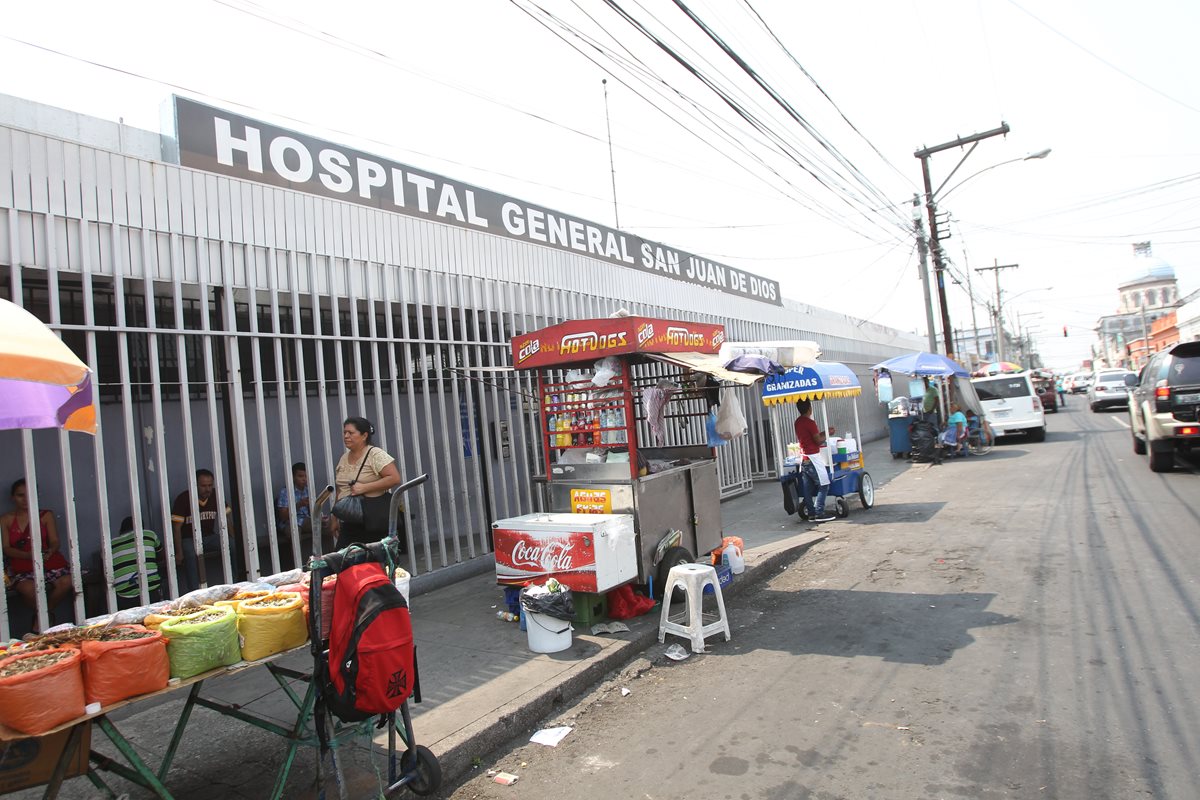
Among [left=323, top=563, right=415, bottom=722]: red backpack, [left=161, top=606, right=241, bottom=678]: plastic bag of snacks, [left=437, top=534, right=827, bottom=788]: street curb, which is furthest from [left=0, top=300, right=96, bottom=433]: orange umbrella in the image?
[left=437, top=534, right=827, bottom=788]: street curb

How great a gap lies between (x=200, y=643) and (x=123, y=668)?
0.29 metres

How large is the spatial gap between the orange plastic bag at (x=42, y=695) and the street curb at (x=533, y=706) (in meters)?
1.74

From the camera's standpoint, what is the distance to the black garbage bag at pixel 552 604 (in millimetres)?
5199

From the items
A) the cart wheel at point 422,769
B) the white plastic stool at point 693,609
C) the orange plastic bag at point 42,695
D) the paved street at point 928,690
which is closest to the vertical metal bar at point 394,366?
the white plastic stool at point 693,609

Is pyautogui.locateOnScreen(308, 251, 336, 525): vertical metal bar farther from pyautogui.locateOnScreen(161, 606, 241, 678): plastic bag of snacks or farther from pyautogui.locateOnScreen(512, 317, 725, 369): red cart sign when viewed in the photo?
pyautogui.locateOnScreen(161, 606, 241, 678): plastic bag of snacks

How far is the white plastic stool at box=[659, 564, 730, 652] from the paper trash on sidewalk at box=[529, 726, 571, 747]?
1.54 m

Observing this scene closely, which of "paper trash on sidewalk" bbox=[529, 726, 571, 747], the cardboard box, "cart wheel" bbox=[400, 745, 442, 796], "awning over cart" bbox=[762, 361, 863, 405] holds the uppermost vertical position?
"awning over cart" bbox=[762, 361, 863, 405]

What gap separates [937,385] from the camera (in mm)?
19156

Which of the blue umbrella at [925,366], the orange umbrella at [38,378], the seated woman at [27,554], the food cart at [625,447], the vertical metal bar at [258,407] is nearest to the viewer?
the orange umbrella at [38,378]

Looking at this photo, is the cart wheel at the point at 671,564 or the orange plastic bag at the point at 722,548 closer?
the cart wheel at the point at 671,564

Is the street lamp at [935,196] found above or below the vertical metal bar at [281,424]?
above

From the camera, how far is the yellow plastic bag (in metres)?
3.20

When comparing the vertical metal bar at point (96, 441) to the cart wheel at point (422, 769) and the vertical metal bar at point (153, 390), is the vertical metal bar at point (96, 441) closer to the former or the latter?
the vertical metal bar at point (153, 390)

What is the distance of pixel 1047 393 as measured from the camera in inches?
1232
